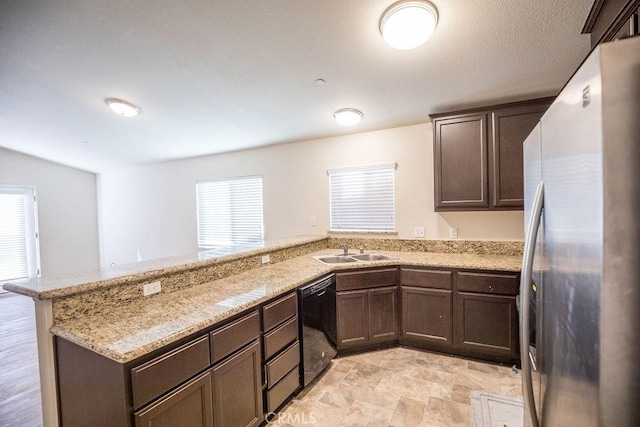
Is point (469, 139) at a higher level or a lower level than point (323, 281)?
higher

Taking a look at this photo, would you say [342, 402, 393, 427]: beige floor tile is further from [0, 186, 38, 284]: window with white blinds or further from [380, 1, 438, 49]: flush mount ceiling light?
[0, 186, 38, 284]: window with white blinds

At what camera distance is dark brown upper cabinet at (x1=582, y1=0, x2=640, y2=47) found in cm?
111

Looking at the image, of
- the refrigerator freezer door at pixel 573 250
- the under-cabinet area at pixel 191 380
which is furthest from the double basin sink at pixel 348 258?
the refrigerator freezer door at pixel 573 250

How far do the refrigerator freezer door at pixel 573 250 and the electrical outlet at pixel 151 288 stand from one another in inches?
77.8

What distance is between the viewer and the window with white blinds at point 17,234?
5.06 metres

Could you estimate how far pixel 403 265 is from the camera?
2.74 meters

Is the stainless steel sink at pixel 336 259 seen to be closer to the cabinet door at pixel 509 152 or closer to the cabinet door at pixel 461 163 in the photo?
the cabinet door at pixel 461 163

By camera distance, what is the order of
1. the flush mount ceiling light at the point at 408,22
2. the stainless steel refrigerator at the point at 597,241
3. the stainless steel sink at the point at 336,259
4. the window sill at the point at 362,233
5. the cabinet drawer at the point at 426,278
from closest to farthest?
the stainless steel refrigerator at the point at 597,241 → the flush mount ceiling light at the point at 408,22 → the cabinet drawer at the point at 426,278 → the stainless steel sink at the point at 336,259 → the window sill at the point at 362,233

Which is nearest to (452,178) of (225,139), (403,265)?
(403,265)

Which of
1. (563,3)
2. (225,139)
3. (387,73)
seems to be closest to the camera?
(563,3)

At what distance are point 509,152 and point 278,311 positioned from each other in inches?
97.5

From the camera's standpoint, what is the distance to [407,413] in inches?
75.3

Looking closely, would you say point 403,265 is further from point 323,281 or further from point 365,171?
point 365,171

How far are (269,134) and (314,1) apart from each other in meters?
2.17
